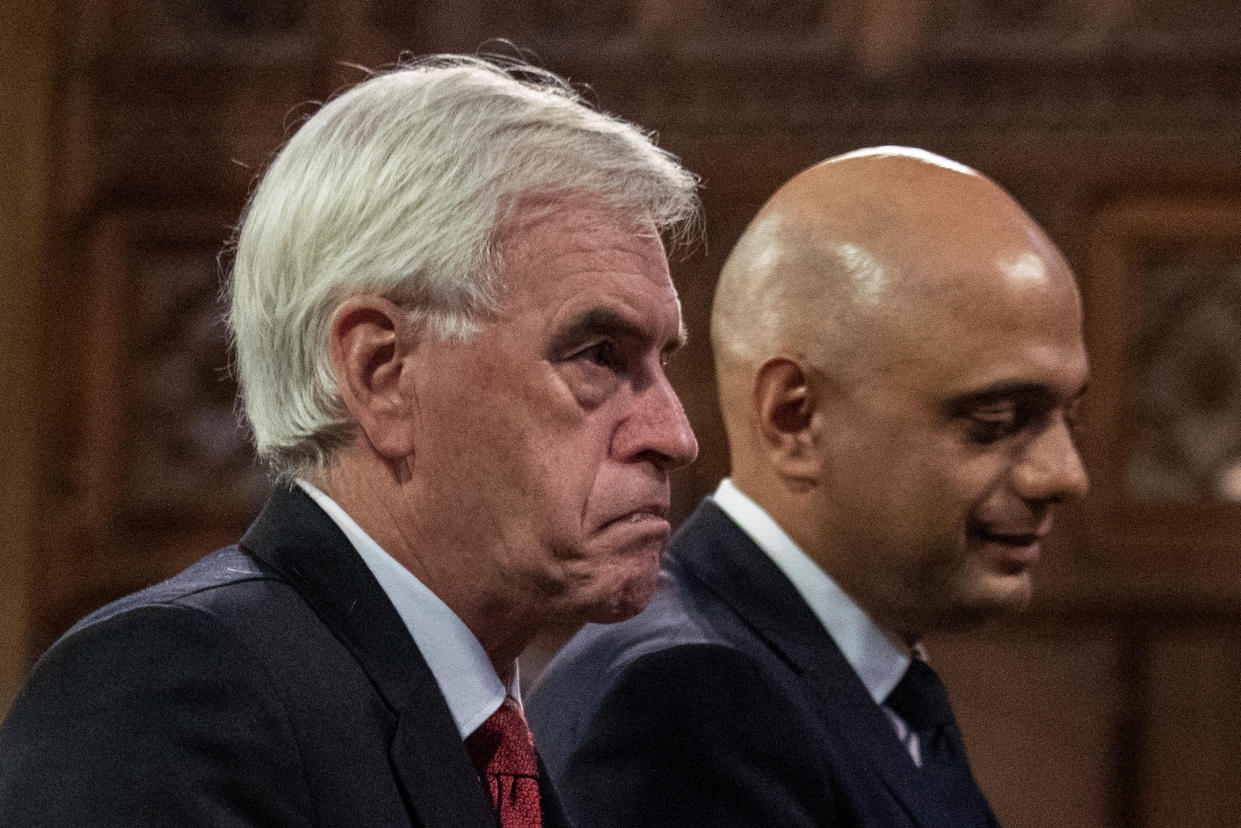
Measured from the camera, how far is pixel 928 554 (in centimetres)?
173

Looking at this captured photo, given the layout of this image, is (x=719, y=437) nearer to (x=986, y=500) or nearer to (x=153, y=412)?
(x=153, y=412)

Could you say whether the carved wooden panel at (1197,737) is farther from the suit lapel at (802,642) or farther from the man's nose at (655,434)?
the man's nose at (655,434)

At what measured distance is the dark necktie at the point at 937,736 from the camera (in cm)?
172

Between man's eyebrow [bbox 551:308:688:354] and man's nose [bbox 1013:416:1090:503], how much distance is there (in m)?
0.61

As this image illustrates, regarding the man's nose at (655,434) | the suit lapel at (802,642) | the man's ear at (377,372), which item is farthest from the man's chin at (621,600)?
the suit lapel at (802,642)

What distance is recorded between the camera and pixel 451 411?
1.26 meters

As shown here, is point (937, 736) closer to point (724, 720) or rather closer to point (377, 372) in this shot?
point (724, 720)

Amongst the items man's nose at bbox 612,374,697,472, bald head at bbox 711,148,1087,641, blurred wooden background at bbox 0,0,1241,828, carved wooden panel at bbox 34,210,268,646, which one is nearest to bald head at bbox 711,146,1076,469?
bald head at bbox 711,148,1087,641

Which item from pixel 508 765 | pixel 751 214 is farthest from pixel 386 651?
pixel 751 214

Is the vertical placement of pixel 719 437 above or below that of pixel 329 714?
below

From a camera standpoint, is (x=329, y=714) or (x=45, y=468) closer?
(x=329, y=714)

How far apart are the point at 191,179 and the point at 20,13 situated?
588 mm

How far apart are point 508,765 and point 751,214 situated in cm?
266

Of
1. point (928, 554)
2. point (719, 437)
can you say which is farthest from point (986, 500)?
point (719, 437)
